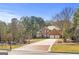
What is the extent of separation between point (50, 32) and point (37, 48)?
321 mm

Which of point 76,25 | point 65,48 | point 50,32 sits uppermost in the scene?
Answer: point 76,25

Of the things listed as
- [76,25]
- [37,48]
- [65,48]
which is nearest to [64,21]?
[76,25]

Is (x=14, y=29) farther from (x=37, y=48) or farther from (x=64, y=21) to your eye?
(x=64, y=21)

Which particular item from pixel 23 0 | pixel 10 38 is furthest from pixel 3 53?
pixel 23 0

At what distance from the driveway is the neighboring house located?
0.26 ft

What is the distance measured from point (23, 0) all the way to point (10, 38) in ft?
2.05

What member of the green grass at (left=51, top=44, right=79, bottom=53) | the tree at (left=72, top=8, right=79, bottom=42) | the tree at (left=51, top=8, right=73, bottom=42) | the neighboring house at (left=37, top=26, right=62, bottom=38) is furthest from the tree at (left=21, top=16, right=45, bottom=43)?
the tree at (left=72, top=8, right=79, bottom=42)

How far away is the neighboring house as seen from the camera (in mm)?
9539

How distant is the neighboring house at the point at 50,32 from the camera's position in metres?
9.54

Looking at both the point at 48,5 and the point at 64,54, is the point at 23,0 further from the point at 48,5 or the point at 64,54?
the point at 64,54

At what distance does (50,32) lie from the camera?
955 cm

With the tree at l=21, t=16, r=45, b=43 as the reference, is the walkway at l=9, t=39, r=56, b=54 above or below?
below

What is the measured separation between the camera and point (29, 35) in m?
9.56

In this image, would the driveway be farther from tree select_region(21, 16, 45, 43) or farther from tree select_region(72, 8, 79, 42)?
tree select_region(72, 8, 79, 42)
